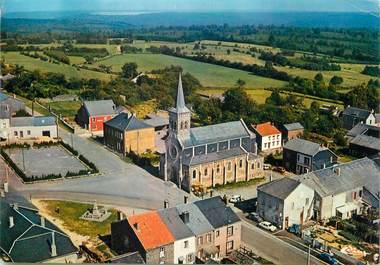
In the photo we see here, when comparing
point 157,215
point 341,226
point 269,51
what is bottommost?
point 341,226

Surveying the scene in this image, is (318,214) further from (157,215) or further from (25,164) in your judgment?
(25,164)

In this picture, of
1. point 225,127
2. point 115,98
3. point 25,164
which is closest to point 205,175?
point 225,127

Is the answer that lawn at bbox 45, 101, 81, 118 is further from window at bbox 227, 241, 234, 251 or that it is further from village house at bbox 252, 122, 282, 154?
window at bbox 227, 241, 234, 251

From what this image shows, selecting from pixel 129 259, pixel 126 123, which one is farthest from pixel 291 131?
pixel 129 259

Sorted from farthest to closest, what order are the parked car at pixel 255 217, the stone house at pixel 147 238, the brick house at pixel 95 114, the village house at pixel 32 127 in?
1. the brick house at pixel 95 114
2. the village house at pixel 32 127
3. the parked car at pixel 255 217
4. the stone house at pixel 147 238

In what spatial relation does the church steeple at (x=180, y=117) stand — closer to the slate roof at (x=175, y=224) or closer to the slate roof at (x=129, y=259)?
the slate roof at (x=175, y=224)

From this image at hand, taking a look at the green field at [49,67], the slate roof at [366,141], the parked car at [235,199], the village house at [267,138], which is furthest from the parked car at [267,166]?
the green field at [49,67]
